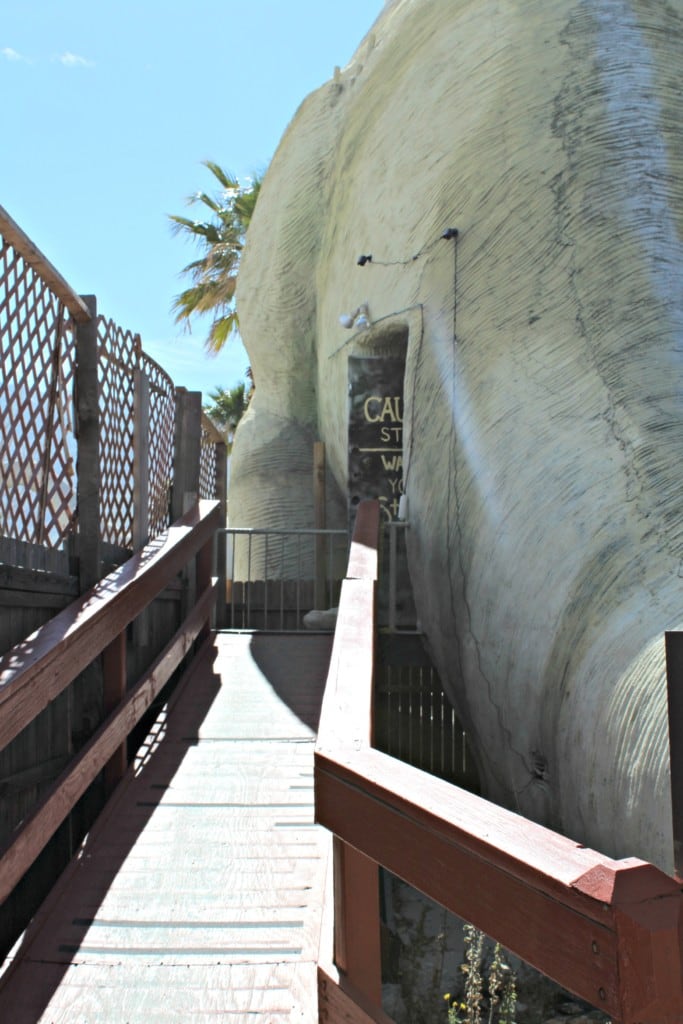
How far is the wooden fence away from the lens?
4.38m

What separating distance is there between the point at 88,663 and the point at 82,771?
0.42 meters

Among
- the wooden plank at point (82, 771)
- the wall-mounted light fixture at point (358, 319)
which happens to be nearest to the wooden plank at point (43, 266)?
the wooden plank at point (82, 771)

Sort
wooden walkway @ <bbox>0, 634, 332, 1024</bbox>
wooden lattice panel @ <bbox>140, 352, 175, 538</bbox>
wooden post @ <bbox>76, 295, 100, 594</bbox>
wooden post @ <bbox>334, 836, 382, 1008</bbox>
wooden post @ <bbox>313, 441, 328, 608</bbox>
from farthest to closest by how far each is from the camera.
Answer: wooden post @ <bbox>313, 441, 328, 608</bbox>
wooden lattice panel @ <bbox>140, 352, 175, 538</bbox>
wooden post @ <bbox>76, 295, 100, 594</bbox>
wooden walkway @ <bbox>0, 634, 332, 1024</bbox>
wooden post @ <bbox>334, 836, 382, 1008</bbox>

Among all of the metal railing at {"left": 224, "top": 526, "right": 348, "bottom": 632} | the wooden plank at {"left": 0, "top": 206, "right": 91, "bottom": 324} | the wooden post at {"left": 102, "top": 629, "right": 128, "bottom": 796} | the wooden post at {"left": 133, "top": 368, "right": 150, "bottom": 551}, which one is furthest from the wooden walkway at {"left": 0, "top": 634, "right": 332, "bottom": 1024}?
the metal railing at {"left": 224, "top": 526, "right": 348, "bottom": 632}

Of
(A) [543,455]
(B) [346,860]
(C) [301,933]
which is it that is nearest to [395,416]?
(A) [543,455]

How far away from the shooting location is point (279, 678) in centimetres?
637

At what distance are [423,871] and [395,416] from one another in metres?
6.34

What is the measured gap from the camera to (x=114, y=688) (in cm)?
492

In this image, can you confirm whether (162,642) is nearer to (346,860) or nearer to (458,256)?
(458,256)

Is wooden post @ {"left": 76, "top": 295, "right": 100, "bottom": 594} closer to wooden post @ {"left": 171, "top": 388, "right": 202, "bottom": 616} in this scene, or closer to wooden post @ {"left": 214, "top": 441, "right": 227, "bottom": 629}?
wooden post @ {"left": 171, "top": 388, "right": 202, "bottom": 616}

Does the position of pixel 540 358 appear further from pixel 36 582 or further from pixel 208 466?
pixel 208 466

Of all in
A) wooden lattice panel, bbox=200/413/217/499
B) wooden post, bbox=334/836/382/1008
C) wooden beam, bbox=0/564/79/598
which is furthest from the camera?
wooden lattice panel, bbox=200/413/217/499

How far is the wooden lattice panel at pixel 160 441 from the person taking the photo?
6.66 m

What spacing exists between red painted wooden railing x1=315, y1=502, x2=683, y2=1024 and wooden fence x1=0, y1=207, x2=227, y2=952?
6.43 feet
